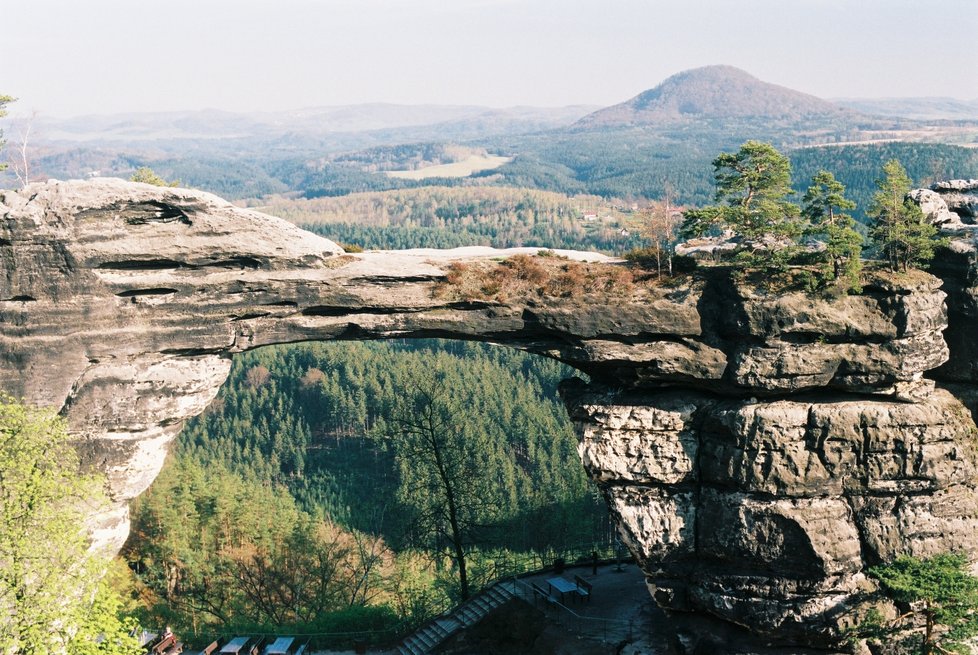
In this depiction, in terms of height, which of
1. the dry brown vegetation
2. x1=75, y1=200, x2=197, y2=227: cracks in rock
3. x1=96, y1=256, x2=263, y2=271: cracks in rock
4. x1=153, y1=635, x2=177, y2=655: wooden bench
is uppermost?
x1=75, y1=200, x2=197, y2=227: cracks in rock

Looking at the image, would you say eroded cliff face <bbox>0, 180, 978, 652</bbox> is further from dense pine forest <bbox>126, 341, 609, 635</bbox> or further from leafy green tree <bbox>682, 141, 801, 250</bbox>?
dense pine forest <bbox>126, 341, 609, 635</bbox>

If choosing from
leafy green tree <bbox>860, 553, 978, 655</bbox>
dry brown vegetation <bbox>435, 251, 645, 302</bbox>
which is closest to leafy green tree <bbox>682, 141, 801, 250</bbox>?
dry brown vegetation <bbox>435, 251, 645, 302</bbox>

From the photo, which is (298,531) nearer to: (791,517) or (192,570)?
(192,570)

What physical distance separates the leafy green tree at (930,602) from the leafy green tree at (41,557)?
2369 centimetres

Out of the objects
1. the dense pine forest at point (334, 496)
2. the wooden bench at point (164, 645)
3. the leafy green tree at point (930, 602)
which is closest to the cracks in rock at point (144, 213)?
the wooden bench at point (164, 645)

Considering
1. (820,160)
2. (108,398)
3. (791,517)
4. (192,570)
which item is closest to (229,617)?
(192,570)

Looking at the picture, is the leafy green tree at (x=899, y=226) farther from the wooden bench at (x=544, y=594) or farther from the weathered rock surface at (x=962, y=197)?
the wooden bench at (x=544, y=594)

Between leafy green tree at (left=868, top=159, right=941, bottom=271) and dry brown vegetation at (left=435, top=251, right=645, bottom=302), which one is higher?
leafy green tree at (left=868, top=159, right=941, bottom=271)

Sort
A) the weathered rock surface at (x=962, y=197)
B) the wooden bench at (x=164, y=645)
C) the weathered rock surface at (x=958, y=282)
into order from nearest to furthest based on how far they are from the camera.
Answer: the weathered rock surface at (x=958, y=282) < the weathered rock surface at (x=962, y=197) < the wooden bench at (x=164, y=645)

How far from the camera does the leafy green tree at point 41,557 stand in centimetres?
2182

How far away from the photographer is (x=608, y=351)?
90.6 ft

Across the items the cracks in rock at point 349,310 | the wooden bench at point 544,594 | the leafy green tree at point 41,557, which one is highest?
the cracks in rock at point 349,310

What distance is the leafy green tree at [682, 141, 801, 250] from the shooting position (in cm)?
2698

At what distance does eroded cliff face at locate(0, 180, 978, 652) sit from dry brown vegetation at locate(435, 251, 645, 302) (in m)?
0.39
